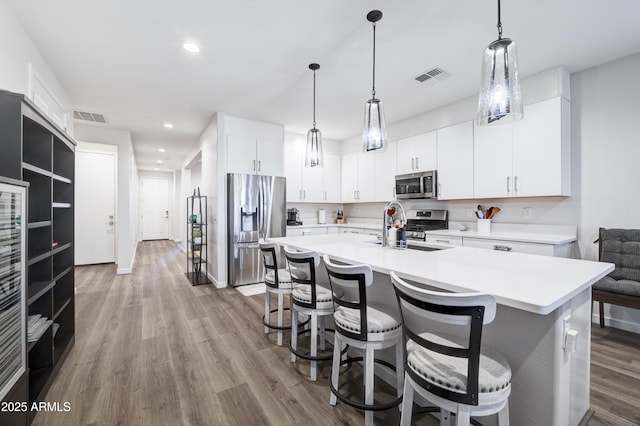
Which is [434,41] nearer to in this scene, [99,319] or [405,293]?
[405,293]

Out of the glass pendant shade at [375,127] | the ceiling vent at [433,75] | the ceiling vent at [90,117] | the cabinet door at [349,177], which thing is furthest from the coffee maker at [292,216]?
the ceiling vent at [90,117]

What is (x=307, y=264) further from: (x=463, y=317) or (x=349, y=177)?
(x=349, y=177)

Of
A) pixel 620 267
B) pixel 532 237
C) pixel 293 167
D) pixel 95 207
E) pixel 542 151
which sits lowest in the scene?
pixel 620 267

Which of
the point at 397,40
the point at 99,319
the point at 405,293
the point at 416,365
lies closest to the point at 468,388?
the point at 416,365

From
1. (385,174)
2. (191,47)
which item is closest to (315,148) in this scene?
(191,47)

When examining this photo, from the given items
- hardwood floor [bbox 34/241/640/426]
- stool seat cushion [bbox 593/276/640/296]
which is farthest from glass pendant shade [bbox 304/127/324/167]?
stool seat cushion [bbox 593/276/640/296]

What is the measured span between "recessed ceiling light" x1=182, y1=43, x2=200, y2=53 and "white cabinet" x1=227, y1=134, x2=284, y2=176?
5.84 feet

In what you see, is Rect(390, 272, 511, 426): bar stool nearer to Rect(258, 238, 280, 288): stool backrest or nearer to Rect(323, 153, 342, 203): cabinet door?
Rect(258, 238, 280, 288): stool backrest

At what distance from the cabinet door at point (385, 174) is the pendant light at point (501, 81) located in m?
3.06

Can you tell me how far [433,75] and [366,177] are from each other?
2.38 metres

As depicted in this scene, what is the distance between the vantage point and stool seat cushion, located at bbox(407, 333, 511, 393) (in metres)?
1.02

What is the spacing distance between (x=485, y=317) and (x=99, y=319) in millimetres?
3766

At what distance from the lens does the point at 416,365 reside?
45.1 inches

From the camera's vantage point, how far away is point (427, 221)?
4.41 meters
